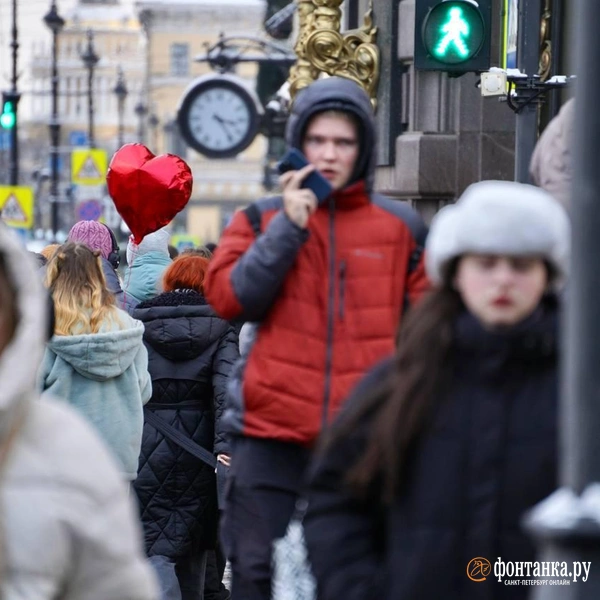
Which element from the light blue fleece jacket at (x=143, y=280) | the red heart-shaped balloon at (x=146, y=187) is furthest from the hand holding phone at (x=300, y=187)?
the red heart-shaped balloon at (x=146, y=187)

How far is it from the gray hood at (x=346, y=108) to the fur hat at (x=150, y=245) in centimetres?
479

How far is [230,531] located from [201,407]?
3364 millimetres

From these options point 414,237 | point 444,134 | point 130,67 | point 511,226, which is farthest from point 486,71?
point 130,67

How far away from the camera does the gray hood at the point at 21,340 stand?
3.27 meters

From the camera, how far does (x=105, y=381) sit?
820 centimetres

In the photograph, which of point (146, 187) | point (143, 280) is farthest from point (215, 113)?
point (143, 280)

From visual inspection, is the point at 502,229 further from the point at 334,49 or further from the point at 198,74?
the point at 198,74

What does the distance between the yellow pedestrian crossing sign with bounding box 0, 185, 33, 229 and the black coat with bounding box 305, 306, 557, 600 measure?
2946 centimetres

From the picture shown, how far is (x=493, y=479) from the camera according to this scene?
3.62 meters

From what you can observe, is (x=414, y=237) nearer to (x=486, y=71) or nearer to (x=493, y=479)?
(x=493, y=479)

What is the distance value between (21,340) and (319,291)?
2196mm

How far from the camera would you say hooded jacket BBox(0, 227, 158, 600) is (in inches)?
130

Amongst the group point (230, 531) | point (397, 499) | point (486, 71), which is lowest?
point (230, 531)

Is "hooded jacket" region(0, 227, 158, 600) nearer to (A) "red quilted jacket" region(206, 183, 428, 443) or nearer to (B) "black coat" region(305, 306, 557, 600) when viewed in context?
(B) "black coat" region(305, 306, 557, 600)
